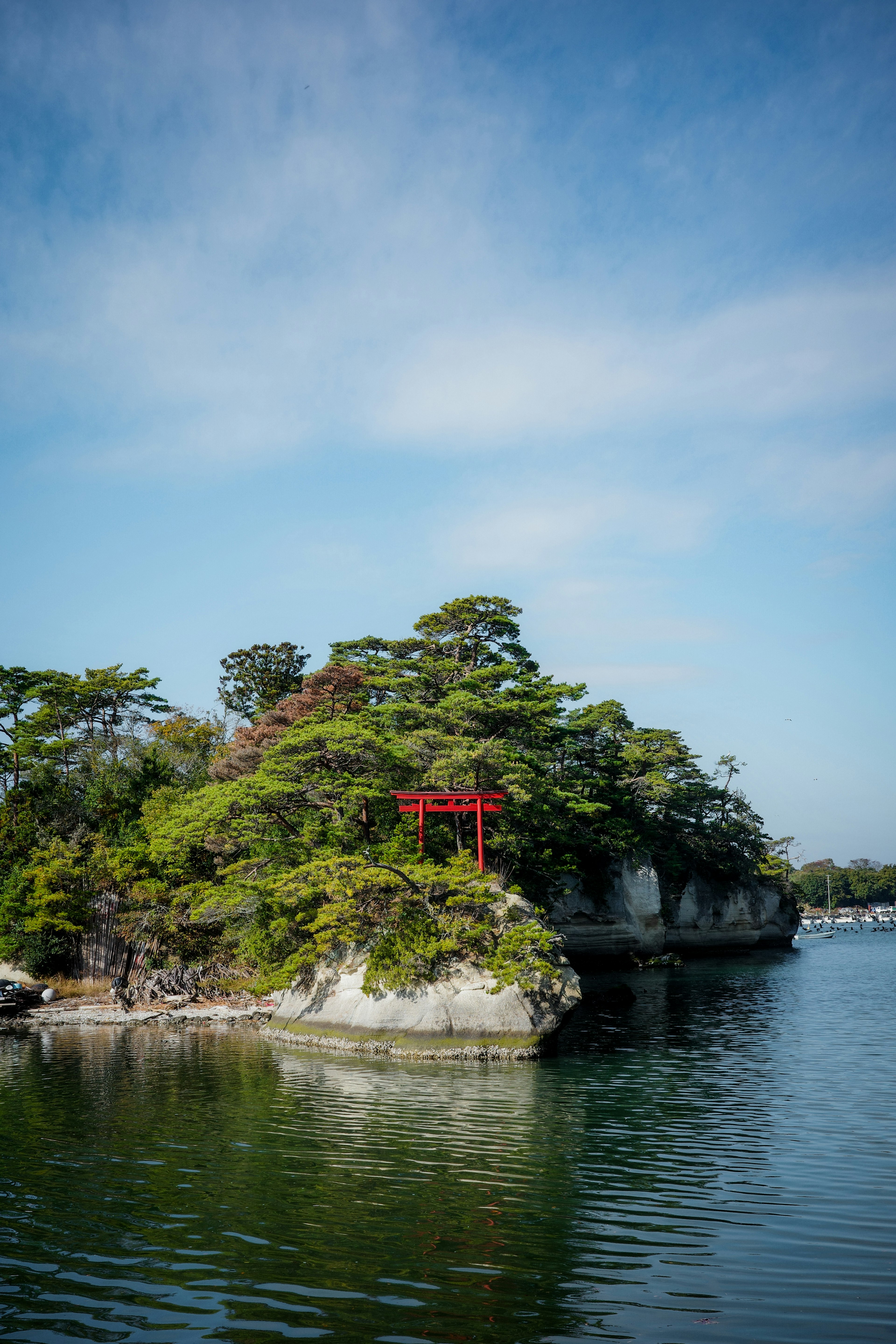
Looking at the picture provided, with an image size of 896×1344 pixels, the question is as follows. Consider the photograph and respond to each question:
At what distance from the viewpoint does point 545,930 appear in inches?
931

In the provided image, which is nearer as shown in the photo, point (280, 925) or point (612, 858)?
point (280, 925)

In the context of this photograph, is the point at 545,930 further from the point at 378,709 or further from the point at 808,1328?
the point at 808,1328

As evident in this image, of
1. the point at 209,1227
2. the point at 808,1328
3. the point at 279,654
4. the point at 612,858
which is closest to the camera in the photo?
the point at 808,1328

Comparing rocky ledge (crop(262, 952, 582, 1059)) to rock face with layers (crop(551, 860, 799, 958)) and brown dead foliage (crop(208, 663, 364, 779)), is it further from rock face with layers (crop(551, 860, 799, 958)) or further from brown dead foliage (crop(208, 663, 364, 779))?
rock face with layers (crop(551, 860, 799, 958))

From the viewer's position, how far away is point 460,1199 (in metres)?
10.3

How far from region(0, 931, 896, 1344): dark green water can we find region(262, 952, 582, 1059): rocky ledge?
3.34 ft

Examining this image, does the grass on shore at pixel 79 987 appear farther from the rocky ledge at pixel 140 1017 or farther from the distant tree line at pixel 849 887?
the distant tree line at pixel 849 887

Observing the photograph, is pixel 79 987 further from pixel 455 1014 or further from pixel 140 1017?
pixel 455 1014

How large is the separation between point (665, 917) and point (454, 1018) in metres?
33.5

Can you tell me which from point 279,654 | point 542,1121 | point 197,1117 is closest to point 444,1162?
point 542,1121

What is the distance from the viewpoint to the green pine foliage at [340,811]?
23.7m

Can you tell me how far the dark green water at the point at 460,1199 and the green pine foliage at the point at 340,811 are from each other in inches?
179

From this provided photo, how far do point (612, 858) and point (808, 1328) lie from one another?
4124 centimetres

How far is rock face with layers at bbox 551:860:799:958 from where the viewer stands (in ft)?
154
